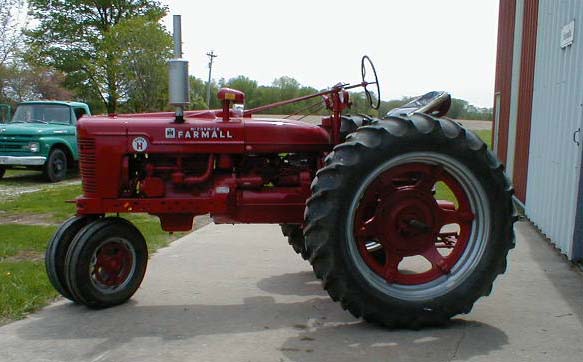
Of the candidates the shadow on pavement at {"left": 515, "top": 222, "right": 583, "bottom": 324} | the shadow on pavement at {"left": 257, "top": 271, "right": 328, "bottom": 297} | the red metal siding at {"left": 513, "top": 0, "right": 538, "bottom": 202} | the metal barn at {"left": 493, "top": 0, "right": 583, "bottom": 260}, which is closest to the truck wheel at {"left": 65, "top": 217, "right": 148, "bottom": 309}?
the shadow on pavement at {"left": 257, "top": 271, "right": 328, "bottom": 297}

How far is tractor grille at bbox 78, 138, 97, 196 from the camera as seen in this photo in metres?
4.94

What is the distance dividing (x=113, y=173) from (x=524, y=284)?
3.70 meters

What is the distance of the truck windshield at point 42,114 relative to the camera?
17250mm

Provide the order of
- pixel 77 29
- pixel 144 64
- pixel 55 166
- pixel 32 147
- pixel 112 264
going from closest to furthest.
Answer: pixel 112 264
pixel 32 147
pixel 55 166
pixel 144 64
pixel 77 29

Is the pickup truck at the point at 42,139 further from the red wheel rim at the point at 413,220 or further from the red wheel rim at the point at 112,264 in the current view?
the red wheel rim at the point at 413,220

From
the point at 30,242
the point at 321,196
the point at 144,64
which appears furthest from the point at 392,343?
the point at 144,64

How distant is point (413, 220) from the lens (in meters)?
4.67

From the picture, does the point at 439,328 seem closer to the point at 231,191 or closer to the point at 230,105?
the point at 231,191

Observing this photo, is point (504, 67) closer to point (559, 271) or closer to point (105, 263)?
point (559, 271)

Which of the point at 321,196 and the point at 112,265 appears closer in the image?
the point at 321,196

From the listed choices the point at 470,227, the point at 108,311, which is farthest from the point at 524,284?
the point at 108,311

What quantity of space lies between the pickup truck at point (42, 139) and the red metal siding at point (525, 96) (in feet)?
34.3

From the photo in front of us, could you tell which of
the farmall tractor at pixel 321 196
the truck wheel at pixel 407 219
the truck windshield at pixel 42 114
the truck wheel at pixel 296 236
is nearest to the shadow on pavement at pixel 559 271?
the truck wheel at pixel 407 219

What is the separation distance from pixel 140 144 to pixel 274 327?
1.77 metres
